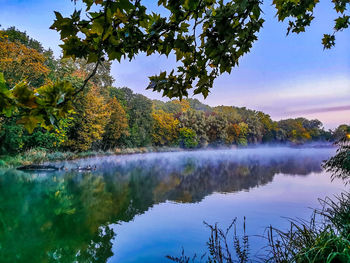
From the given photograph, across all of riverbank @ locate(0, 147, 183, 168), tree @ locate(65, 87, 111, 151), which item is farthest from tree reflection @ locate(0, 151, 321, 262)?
tree @ locate(65, 87, 111, 151)

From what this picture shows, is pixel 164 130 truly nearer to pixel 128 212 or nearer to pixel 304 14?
pixel 128 212

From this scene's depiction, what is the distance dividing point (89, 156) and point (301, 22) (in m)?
21.6

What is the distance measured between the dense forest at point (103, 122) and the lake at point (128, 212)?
251 centimetres

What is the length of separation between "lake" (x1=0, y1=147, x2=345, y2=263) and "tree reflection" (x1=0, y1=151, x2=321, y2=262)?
19 mm

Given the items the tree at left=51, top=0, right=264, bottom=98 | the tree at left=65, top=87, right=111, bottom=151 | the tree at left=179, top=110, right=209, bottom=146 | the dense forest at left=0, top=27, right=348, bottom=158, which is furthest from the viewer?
the tree at left=179, top=110, right=209, bottom=146

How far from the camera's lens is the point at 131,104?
30.2 m

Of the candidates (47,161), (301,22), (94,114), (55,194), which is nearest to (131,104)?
(94,114)

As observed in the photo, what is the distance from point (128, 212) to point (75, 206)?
175 centimetres

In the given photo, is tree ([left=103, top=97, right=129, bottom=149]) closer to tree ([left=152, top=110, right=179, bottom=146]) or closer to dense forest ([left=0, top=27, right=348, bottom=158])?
dense forest ([left=0, top=27, right=348, bottom=158])

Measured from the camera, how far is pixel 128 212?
6582 millimetres

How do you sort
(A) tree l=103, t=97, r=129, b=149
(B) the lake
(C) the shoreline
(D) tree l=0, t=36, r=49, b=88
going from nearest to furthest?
1. (B) the lake
2. (D) tree l=0, t=36, r=49, b=88
3. (C) the shoreline
4. (A) tree l=103, t=97, r=129, b=149

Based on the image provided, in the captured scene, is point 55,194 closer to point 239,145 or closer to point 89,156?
point 89,156

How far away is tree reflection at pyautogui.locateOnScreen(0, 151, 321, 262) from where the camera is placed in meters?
4.21

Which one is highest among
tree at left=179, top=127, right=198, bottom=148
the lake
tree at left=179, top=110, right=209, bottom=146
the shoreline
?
tree at left=179, top=110, right=209, bottom=146
